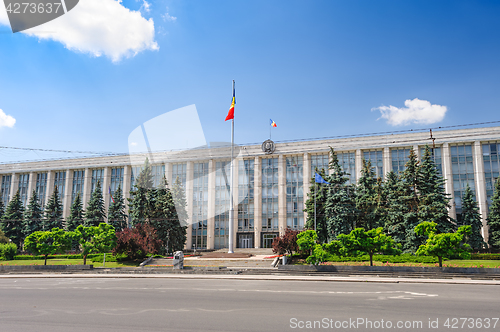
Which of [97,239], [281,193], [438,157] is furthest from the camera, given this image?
[281,193]

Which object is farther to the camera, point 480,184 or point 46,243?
point 480,184

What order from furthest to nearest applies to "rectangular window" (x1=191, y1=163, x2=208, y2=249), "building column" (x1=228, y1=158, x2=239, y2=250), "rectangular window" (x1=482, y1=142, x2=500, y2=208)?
1. "rectangular window" (x1=191, y1=163, x2=208, y2=249)
2. "building column" (x1=228, y1=158, x2=239, y2=250)
3. "rectangular window" (x1=482, y1=142, x2=500, y2=208)

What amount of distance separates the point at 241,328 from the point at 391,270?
1968 centimetres

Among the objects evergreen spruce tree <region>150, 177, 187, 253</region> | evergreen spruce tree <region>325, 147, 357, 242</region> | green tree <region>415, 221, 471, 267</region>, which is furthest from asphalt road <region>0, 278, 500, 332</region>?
evergreen spruce tree <region>150, 177, 187, 253</region>

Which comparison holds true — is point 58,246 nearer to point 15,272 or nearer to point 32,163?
point 15,272

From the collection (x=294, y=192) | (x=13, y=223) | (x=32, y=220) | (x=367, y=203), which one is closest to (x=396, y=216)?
(x=367, y=203)

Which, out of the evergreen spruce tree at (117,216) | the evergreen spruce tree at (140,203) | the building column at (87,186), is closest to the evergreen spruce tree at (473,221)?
the evergreen spruce tree at (140,203)

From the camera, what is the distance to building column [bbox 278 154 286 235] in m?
57.2

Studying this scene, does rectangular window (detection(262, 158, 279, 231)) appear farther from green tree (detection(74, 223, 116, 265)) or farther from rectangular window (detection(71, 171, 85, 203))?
rectangular window (detection(71, 171, 85, 203))

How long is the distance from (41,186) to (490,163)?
81.1 metres

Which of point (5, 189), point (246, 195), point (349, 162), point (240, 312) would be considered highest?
point (349, 162)

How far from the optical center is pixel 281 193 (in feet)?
192

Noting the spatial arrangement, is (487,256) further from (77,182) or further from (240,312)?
(77,182)

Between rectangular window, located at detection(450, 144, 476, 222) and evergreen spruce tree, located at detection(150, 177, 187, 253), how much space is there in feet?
133
